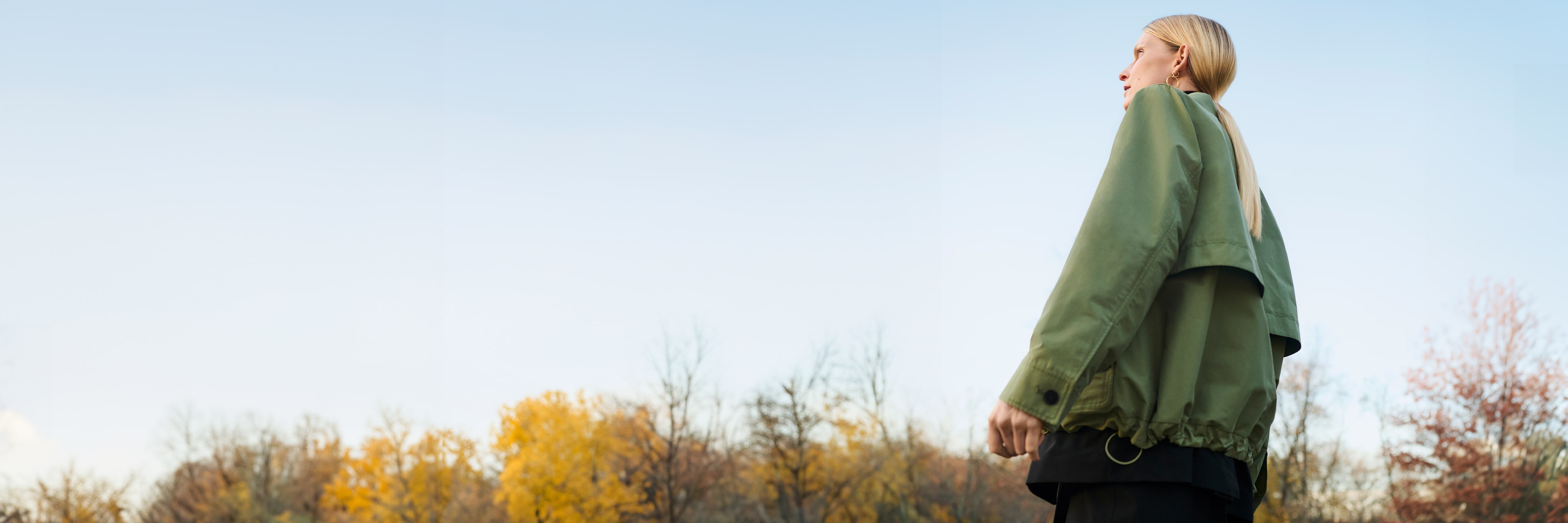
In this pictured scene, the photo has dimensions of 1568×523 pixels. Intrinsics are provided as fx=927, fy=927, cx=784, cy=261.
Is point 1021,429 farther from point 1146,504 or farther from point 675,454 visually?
point 675,454

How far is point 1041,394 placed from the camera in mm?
1543

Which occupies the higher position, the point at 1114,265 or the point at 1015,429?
the point at 1114,265

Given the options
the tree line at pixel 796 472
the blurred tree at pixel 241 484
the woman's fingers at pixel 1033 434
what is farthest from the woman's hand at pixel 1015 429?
A: the blurred tree at pixel 241 484

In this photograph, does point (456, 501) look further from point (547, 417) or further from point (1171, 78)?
point (1171, 78)

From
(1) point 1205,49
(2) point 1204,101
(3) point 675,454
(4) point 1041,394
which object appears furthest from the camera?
(3) point 675,454

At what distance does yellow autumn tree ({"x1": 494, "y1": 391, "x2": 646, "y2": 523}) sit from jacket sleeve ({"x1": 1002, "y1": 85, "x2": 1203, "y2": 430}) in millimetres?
27467

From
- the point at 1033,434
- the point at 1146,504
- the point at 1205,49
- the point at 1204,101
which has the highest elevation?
the point at 1205,49

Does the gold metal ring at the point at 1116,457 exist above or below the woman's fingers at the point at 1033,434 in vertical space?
below

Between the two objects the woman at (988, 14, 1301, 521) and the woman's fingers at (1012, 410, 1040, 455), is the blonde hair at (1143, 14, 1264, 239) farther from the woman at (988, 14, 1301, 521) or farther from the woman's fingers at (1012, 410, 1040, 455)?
the woman's fingers at (1012, 410, 1040, 455)

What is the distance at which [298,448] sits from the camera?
50.0 metres

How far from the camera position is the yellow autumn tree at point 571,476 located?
28.6 m

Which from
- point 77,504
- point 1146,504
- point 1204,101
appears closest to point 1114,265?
point 1146,504

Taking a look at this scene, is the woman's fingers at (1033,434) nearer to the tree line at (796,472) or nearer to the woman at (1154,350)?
the woman at (1154,350)

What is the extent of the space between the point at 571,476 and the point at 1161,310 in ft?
95.8
